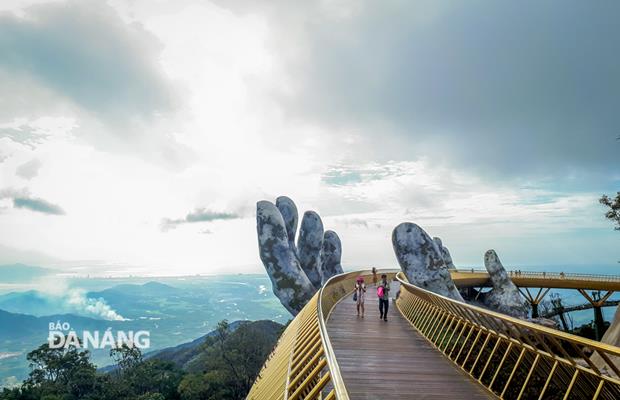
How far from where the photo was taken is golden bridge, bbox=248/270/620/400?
4992 mm

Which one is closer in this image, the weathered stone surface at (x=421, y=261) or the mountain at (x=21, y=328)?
the weathered stone surface at (x=421, y=261)

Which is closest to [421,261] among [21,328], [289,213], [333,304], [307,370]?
[333,304]

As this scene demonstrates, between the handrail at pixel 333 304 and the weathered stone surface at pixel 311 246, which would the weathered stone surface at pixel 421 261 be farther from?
the weathered stone surface at pixel 311 246

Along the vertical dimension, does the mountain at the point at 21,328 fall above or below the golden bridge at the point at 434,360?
below

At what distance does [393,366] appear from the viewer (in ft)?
26.1

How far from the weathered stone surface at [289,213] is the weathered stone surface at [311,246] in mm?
997

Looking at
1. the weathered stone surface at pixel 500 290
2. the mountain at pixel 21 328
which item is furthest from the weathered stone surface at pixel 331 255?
the mountain at pixel 21 328

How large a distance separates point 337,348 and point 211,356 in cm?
2954

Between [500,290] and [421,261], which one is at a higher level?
[421,261]

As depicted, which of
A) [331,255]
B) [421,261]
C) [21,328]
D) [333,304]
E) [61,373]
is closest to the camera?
[333,304]

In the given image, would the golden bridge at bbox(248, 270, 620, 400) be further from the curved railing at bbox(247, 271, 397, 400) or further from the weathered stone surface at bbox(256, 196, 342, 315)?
the weathered stone surface at bbox(256, 196, 342, 315)

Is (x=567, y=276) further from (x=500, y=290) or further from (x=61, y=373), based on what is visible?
(x=61, y=373)

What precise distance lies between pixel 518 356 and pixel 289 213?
27.9 m

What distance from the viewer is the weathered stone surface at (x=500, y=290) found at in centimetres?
2753
